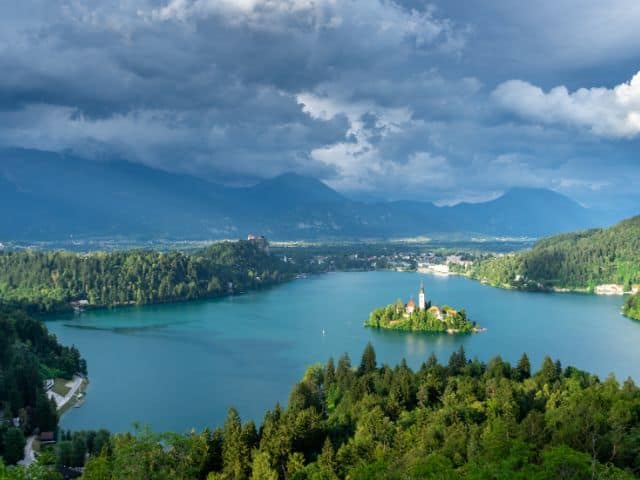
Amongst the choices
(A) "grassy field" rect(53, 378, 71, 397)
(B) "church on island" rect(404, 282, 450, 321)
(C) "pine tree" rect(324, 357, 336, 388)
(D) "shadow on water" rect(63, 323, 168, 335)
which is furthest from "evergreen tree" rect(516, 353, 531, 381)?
(D) "shadow on water" rect(63, 323, 168, 335)

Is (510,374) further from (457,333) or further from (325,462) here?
(457,333)

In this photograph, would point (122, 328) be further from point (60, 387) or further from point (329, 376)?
point (329, 376)

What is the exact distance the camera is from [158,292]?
52.7 meters

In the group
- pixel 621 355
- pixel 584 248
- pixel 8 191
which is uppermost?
pixel 8 191

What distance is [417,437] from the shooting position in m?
14.2

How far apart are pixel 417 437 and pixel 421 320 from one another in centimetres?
2288

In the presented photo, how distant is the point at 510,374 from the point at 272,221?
178m

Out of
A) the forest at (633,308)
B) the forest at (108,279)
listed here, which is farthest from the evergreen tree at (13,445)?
the forest at (633,308)

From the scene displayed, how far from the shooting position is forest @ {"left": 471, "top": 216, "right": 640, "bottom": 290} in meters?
60.0

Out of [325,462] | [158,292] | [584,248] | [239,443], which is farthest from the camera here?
[584,248]

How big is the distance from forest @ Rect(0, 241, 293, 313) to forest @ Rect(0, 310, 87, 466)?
17661 millimetres

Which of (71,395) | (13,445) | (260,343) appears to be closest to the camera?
(13,445)

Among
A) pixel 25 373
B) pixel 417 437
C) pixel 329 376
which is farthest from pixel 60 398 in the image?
pixel 417 437

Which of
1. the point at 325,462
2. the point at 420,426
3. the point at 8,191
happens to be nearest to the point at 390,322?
the point at 420,426
